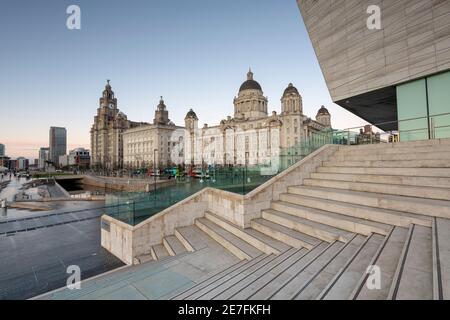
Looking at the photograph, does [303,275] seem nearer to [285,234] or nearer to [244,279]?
[244,279]

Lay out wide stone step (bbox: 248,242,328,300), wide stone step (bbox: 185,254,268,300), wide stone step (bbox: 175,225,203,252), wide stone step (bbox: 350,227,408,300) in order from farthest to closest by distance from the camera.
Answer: wide stone step (bbox: 175,225,203,252)
wide stone step (bbox: 185,254,268,300)
wide stone step (bbox: 248,242,328,300)
wide stone step (bbox: 350,227,408,300)

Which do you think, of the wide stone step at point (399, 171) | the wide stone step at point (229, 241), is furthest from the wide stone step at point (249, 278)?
the wide stone step at point (399, 171)

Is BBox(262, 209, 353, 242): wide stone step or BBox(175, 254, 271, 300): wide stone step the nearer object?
BBox(175, 254, 271, 300): wide stone step

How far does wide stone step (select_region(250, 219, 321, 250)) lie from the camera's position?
569 cm

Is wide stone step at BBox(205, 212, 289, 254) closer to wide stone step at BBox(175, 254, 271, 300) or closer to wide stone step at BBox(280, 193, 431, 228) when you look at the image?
wide stone step at BBox(175, 254, 271, 300)

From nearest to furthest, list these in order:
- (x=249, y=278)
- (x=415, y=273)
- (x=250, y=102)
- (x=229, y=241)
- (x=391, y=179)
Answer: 1. (x=415, y=273)
2. (x=249, y=278)
3. (x=229, y=241)
4. (x=391, y=179)
5. (x=250, y=102)

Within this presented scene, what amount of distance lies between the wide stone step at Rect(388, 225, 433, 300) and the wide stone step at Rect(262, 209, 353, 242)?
149 cm

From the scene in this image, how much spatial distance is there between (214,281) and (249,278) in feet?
2.90

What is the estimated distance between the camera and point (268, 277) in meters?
4.32

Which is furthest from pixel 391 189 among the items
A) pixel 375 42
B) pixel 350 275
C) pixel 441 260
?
pixel 375 42

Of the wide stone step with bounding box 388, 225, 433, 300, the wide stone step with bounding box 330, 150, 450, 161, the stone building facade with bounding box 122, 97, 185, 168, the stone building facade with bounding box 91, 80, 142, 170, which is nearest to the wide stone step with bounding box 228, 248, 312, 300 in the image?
the wide stone step with bounding box 388, 225, 433, 300

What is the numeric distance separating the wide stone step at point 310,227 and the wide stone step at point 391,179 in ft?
10.8

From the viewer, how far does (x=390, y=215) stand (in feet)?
17.9
